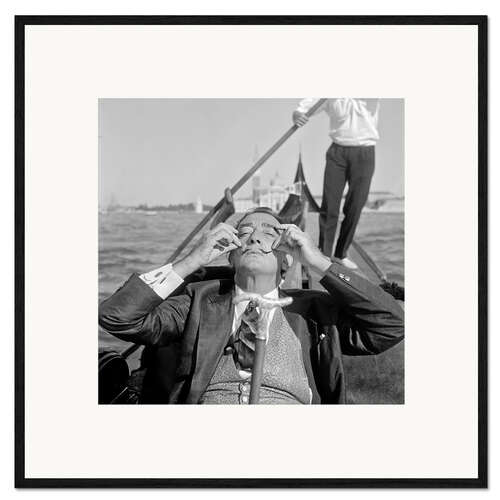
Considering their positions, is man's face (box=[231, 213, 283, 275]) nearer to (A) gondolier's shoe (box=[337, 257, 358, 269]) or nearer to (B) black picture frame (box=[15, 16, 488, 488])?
(A) gondolier's shoe (box=[337, 257, 358, 269])

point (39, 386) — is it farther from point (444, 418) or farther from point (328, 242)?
point (444, 418)

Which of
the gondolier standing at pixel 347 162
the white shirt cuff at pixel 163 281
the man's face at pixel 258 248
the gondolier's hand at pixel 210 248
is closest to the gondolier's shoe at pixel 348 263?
the gondolier standing at pixel 347 162

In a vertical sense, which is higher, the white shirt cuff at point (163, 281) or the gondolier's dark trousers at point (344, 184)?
the gondolier's dark trousers at point (344, 184)

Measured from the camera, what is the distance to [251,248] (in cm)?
229

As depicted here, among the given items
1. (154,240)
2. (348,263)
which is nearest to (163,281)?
(154,240)

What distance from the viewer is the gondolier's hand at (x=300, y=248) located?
2279mm

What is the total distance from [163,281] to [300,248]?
34 centimetres

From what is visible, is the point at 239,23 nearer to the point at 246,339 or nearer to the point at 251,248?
the point at 251,248

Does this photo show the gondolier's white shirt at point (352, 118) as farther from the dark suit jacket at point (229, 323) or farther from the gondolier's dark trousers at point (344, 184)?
the dark suit jacket at point (229, 323)

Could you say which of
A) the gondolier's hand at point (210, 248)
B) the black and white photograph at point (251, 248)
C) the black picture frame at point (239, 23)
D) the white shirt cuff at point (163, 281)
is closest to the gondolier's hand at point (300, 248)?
the black and white photograph at point (251, 248)

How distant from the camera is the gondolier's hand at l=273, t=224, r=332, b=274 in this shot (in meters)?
2.28

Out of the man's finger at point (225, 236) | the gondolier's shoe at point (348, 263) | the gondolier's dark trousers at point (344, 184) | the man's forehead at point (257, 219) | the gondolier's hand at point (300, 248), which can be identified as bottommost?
the gondolier's shoe at point (348, 263)

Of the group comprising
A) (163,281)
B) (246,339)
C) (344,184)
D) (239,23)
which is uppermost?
(239,23)

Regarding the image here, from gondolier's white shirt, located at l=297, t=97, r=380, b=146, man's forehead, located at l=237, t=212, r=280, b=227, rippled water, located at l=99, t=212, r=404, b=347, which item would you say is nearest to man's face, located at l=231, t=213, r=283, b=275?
man's forehead, located at l=237, t=212, r=280, b=227
